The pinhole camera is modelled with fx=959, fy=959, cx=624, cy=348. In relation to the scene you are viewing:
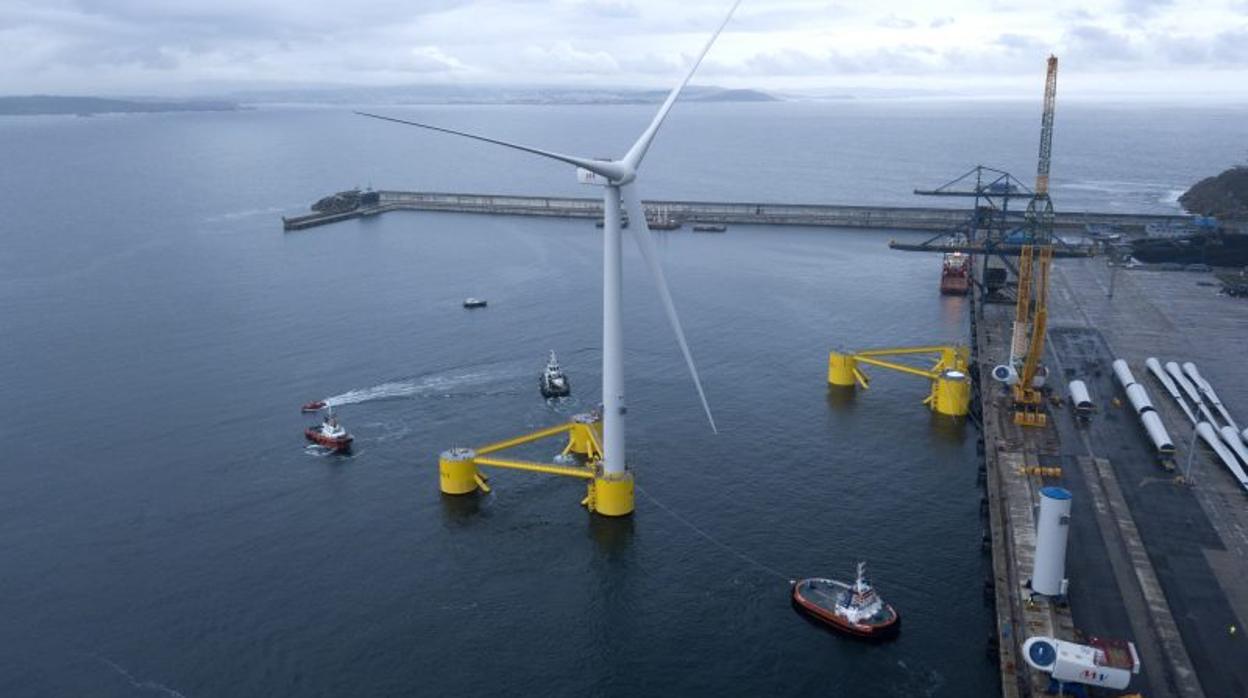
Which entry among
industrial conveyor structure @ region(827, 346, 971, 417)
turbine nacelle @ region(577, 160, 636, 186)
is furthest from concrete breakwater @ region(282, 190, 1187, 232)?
turbine nacelle @ region(577, 160, 636, 186)

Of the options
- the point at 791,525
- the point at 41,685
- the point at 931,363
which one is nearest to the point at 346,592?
the point at 41,685

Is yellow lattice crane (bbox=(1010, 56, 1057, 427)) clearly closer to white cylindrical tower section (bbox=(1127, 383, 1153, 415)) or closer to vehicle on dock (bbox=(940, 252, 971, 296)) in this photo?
white cylindrical tower section (bbox=(1127, 383, 1153, 415))

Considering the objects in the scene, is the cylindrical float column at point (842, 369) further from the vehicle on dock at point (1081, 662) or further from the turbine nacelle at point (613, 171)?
the vehicle on dock at point (1081, 662)

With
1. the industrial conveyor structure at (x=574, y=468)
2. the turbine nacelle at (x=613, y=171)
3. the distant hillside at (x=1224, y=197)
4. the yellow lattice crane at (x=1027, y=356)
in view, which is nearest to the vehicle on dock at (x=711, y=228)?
the distant hillside at (x=1224, y=197)

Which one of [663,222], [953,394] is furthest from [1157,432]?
[663,222]

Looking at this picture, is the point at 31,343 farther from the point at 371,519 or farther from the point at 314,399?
the point at 371,519

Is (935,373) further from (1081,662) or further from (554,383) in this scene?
(1081,662)
